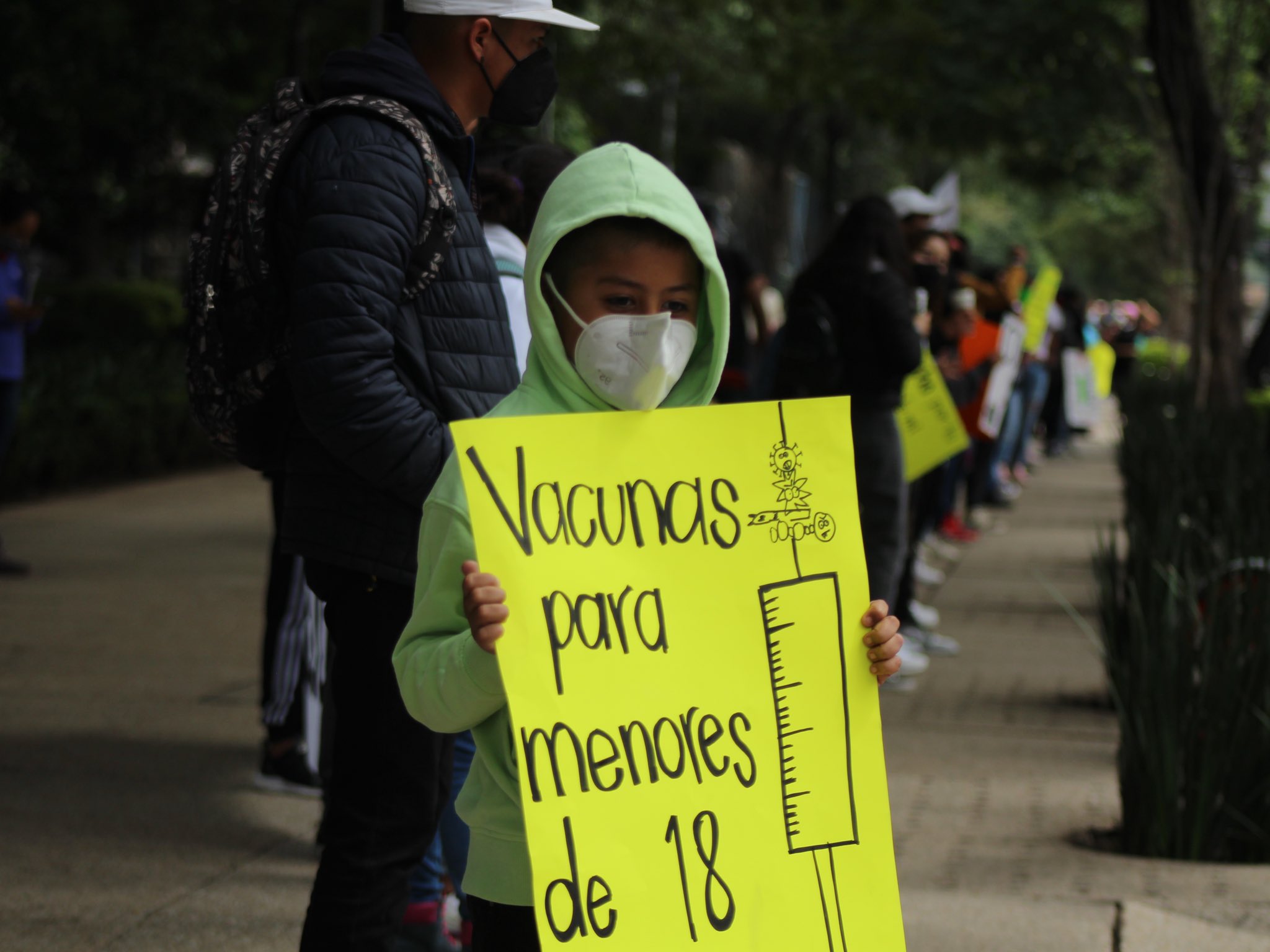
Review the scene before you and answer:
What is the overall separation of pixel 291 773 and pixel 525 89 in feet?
8.14

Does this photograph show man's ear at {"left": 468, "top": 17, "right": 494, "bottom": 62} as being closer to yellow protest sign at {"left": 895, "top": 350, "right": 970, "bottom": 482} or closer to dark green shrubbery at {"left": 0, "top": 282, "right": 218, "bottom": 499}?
yellow protest sign at {"left": 895, "top": 350, "right": 970, "bottom": 482}

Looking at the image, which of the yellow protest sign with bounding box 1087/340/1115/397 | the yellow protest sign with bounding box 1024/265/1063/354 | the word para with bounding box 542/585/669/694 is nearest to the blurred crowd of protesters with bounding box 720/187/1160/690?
the yellow protest sign with bounding box 1024/265/1063/354

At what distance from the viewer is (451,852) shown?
10.9 ft

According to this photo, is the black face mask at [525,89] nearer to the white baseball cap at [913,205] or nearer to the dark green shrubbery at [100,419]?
the white baseball cap at [913,205]

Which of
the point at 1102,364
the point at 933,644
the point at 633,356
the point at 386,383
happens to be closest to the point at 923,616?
the point at 933,644

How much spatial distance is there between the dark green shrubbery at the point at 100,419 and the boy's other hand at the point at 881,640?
9654 mm

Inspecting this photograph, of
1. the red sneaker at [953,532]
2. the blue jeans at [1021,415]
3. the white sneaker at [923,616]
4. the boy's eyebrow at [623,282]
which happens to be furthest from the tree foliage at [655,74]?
the boy's eyebrow at [623,282]

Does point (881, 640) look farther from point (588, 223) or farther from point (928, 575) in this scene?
point (928, 575)

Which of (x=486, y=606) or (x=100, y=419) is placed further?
(x=100, y=419)

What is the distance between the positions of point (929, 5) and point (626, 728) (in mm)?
15095

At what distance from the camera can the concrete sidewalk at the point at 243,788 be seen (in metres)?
3.75

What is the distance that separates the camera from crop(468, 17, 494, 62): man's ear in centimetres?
290

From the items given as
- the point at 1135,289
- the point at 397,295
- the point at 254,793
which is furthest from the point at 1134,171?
the point at 1135,289

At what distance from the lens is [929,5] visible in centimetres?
1611
